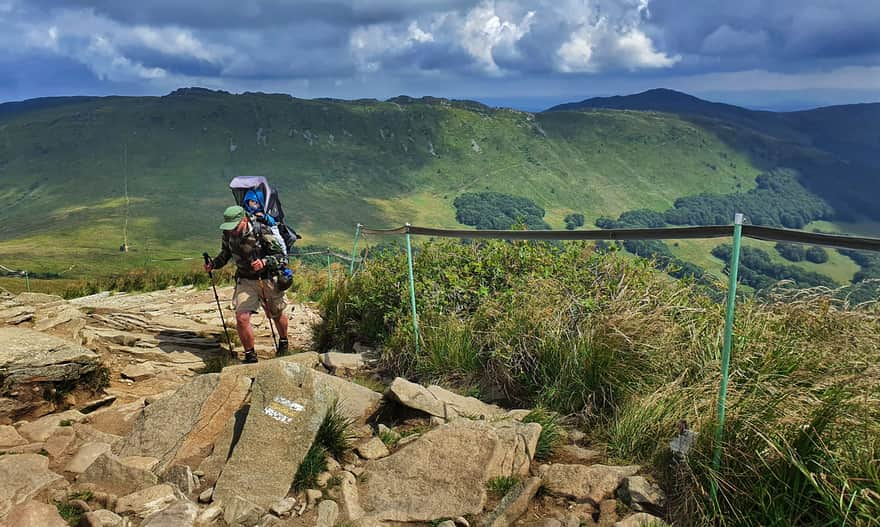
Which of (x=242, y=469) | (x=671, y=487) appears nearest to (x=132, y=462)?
(x=242, y=469)

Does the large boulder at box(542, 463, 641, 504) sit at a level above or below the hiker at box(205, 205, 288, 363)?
below

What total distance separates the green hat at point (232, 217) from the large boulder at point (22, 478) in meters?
3.89

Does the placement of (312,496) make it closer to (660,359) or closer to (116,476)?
(116,476)

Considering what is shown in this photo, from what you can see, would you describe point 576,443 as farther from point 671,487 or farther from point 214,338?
point 214,338

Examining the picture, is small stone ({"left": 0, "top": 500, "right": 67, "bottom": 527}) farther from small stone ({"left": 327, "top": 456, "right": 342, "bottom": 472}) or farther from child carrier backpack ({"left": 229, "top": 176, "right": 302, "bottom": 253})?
child carrier backpack ({"left": 229, "top": 176, "right": 302, "bottom": 253})

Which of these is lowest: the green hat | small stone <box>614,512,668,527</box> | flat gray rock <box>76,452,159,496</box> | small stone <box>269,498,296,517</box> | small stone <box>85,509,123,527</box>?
small stone <box>269,498,296,517</box>

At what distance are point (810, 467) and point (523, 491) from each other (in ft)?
5.66

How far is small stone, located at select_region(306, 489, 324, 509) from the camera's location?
461cm

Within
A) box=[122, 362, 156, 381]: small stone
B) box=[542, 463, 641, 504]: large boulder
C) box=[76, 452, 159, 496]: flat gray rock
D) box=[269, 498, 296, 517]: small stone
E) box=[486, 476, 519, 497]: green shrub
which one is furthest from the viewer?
box=[122, 362, 156, 381]: small stone

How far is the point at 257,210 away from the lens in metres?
9.23

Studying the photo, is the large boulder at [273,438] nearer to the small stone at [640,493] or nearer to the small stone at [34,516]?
the small stone at [34,516]

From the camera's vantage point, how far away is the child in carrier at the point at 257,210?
911 cm

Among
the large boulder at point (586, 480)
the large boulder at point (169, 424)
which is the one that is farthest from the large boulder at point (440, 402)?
the large boulder at point (169, 424)

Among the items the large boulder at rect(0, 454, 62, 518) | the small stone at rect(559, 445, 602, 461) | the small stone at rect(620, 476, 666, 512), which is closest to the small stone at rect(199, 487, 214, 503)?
the large boulder at rect(0, 454, 62, 518)
